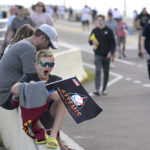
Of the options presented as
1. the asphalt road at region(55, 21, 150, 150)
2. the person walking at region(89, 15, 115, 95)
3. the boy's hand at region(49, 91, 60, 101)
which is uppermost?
the boy's hand at region(49, 91, 60, 101)

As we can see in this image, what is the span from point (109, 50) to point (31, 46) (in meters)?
5.75

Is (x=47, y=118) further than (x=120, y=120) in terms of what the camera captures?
No

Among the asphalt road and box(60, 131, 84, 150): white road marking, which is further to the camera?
the asphalt road

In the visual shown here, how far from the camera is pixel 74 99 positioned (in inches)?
236

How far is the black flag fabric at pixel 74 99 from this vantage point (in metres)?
5.95

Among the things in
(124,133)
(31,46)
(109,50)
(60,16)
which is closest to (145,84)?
(109,50)

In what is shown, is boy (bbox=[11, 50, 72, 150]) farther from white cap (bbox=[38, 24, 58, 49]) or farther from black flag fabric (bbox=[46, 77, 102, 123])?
white cap (bbox=[38, 24, 58, 49])

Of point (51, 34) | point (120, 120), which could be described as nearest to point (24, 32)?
point (51, 34)

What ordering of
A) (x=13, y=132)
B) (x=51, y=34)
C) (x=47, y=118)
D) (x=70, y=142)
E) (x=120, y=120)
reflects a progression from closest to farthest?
(x=47, y=118)
(x=13, y=132)
(x=51, y=34)
(x=70, y=142)
(x=120, y=120)

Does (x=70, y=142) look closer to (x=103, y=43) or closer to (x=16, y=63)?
(x=16, y=63)

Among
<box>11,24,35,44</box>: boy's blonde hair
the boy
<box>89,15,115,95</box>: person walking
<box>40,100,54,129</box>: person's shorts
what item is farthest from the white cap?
<box>89,15,115,95</box>: person walking

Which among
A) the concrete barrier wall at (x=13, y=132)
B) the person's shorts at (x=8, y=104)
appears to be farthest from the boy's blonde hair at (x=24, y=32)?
the person's shorts at (x=8, y=104)

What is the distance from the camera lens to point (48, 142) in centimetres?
578

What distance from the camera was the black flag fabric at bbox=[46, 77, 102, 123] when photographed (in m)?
5.95
